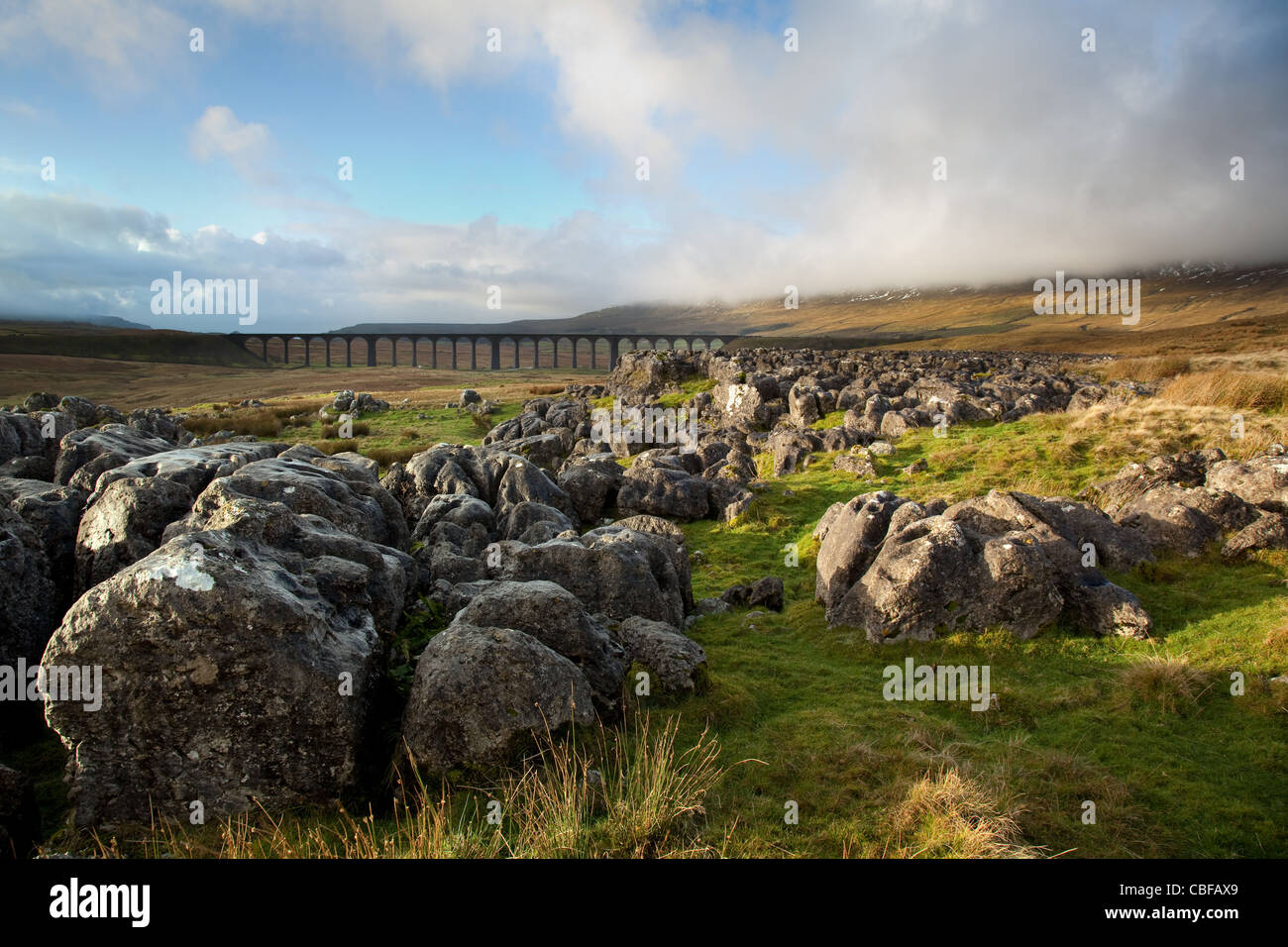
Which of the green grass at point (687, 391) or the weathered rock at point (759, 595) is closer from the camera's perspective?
the weathered rock at point (759, 595)

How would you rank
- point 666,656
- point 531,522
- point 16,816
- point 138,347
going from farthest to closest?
point 138,347, point 531,522, point 666,656, point 16,816

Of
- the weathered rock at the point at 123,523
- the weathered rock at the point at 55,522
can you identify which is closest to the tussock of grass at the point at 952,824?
the weathered rock at the point at 123,523

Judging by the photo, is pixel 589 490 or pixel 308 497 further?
pixel 589 490

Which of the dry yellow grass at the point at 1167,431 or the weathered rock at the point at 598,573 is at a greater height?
the dry yellow grass at the point at 1167,431

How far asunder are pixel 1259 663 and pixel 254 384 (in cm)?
12210

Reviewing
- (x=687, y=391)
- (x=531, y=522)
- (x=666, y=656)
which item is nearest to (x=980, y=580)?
(x=666, y=656)

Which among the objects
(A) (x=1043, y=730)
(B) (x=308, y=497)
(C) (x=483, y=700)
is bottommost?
(A) (x=1043, y=730)

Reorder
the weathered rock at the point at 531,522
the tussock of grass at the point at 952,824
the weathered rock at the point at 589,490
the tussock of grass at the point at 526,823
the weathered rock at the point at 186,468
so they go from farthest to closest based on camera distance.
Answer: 1. the weathered rock at the point at 589,490
2. the weathered rock at the point at 531,522
3. the weathered rock at the point at 186,468
4. the tussock of grass at the point at 952,824
5. the tussock of grass at the point at 526,823

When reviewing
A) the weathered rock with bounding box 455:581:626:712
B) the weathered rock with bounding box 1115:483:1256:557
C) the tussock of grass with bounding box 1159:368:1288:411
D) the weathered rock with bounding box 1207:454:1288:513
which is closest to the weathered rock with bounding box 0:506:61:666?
the weathered rock with bounding box 455:581:626:712

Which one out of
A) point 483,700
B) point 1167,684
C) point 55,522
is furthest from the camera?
point 55,522

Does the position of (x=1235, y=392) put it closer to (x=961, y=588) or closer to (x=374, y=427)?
(x=961, y=588)

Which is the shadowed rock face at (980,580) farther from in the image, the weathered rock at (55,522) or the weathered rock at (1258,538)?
the weathered rock at (55,522)

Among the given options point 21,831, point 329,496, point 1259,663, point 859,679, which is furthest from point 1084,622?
point 21,831

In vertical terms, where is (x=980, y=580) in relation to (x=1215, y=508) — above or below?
below
